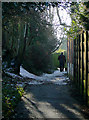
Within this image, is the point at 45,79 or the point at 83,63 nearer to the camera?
the point at 83,63

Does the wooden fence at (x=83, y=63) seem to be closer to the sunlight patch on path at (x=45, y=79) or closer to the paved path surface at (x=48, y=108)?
the paved path surface at (x=48, y=108)

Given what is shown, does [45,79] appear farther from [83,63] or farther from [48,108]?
[48,108]

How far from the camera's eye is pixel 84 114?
188 inches

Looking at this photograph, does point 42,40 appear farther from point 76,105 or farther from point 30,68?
point 76,105

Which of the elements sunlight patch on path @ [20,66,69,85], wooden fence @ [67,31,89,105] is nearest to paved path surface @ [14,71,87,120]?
wooden fence @ [67,31,89,105]

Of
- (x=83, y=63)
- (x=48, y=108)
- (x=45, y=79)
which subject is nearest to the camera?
A: (x=48, y=108)

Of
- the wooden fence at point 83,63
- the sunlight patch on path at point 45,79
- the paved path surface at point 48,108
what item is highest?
the wooden fence at point 83,63

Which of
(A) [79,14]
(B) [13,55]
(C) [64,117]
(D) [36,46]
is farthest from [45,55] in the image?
(C) [64,117]

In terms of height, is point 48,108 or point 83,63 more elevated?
point 83,63

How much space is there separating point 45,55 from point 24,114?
1424 cm

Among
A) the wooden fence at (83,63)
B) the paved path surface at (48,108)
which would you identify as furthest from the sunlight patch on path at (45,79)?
the paved path surface at (48,108)

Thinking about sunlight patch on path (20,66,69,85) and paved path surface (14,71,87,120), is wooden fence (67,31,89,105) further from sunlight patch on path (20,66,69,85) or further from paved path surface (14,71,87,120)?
sunlight patch on path (20,66,69,85)

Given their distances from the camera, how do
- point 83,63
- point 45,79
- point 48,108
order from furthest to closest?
point 45,79 → point 83,63 → point 48,108

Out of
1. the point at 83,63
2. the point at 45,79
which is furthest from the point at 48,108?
the point at 45,79
